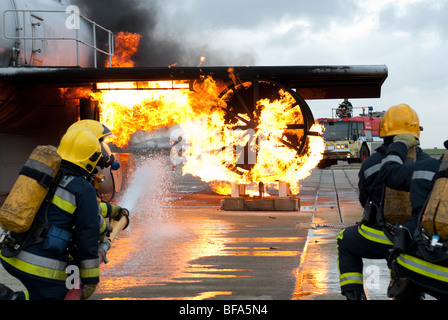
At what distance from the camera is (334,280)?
18.8 ft

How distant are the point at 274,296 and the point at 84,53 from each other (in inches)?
398

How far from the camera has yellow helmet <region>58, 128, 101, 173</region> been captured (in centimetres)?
365

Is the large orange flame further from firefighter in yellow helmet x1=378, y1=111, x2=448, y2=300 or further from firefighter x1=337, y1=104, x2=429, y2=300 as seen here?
firefighter in yellow helmet x1=378, y1=111, x2=448, y2=300

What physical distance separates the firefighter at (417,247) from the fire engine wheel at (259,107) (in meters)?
7.85

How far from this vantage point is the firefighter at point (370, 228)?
13.3 feet

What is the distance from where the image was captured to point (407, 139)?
3971mm

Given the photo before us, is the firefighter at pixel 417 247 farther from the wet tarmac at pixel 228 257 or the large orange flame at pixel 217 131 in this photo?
the large orange flame at pixel 217 131

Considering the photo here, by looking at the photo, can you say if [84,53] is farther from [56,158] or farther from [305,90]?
[56,158]

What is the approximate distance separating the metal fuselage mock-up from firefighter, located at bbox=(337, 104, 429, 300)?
7.19 m

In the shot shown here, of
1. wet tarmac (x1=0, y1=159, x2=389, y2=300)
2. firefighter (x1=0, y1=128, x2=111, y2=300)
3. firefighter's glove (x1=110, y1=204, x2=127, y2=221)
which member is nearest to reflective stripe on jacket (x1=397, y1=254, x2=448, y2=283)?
wet tarmac (x1=0, y1=159, x2=389, y2=300)

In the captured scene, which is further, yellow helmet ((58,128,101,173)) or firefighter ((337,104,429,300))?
firefighter ((337,104,429,300))

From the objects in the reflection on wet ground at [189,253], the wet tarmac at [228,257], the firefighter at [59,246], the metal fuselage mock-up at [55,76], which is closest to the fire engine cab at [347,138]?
the metal fuselage mock-up at [55,76]

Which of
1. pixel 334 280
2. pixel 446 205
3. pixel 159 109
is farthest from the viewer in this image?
pixel 159 109

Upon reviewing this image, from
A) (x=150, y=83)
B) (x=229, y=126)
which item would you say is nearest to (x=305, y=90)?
(x=229, y=126)
